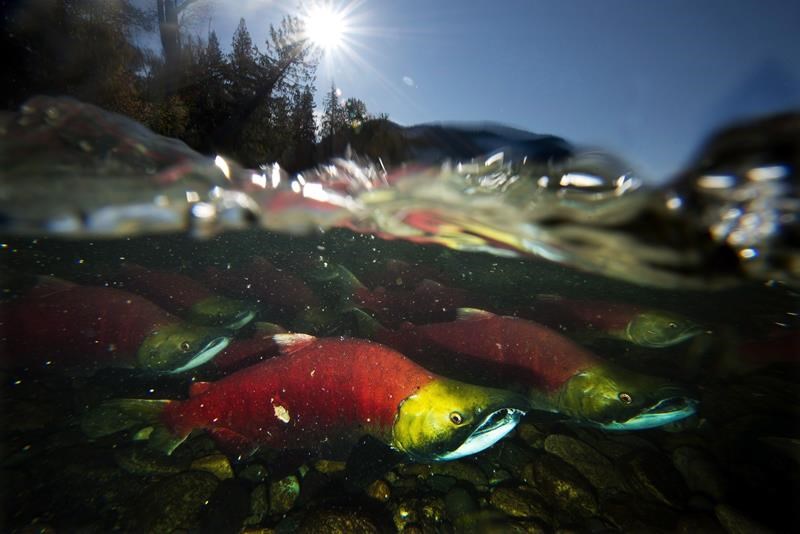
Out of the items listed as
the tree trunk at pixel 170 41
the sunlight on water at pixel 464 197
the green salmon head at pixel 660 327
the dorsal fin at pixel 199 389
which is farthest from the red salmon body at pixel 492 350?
the tree trunk at pixel 170 41

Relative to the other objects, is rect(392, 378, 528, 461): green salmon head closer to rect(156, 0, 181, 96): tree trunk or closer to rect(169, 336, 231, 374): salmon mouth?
rect(169, 336, 231, 374): salmon mouth

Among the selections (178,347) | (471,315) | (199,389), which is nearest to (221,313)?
(178,347)

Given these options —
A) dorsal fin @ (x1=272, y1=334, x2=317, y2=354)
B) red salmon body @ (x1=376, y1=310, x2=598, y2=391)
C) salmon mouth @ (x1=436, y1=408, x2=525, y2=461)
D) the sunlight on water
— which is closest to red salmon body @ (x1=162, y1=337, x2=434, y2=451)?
dorsal fin @ (x1=272, y1=334, x2=317, y2=354)

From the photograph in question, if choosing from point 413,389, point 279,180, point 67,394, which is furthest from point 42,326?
point 413,389

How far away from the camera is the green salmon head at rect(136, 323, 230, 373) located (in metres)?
5.77

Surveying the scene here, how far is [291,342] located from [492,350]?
3480 millimetres

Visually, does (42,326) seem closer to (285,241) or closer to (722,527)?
(285,241)

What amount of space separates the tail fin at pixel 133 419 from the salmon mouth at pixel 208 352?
2.98 ft

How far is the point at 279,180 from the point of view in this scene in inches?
256

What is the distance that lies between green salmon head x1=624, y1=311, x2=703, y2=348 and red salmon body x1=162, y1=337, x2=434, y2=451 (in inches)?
214

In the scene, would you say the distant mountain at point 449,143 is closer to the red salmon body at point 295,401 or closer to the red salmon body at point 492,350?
the red salmon body at point 492,350

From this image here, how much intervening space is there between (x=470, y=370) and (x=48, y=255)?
1456 cm

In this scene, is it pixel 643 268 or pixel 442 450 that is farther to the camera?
pixel 643 268

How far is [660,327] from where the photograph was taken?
703 cm
